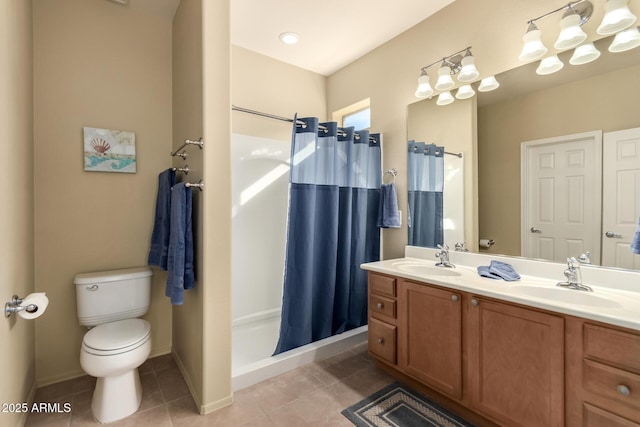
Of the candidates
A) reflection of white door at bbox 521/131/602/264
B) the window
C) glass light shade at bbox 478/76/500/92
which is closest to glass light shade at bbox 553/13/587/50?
glass light shade at bbox 478/76/500/92

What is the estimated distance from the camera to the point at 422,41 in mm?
2336

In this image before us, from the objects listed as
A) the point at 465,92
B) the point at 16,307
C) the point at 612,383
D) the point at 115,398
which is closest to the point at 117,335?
the point at 115,398

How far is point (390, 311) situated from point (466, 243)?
739mm

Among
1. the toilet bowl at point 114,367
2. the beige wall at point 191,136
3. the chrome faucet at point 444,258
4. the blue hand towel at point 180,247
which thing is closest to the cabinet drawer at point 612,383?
the chrome faucet at point 444,258

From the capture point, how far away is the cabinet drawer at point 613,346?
106 cm

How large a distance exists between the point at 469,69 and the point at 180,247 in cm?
216

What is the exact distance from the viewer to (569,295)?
4.72ft

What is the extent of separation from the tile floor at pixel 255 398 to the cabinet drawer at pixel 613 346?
1.19 metres

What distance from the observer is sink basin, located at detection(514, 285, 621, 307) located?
134cm

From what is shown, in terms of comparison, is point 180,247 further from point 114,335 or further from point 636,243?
point 636,243

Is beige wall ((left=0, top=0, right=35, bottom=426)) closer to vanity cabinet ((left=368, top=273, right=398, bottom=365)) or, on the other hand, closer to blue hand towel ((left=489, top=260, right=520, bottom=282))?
vanity cabinet ((left=368, top=273, right=398, bottom=365))

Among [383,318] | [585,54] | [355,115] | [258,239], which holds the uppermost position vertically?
[355,115]

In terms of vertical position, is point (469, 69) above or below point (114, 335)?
above

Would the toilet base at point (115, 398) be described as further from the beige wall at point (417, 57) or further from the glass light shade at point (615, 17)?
the glass light shade at point (615, 17)
